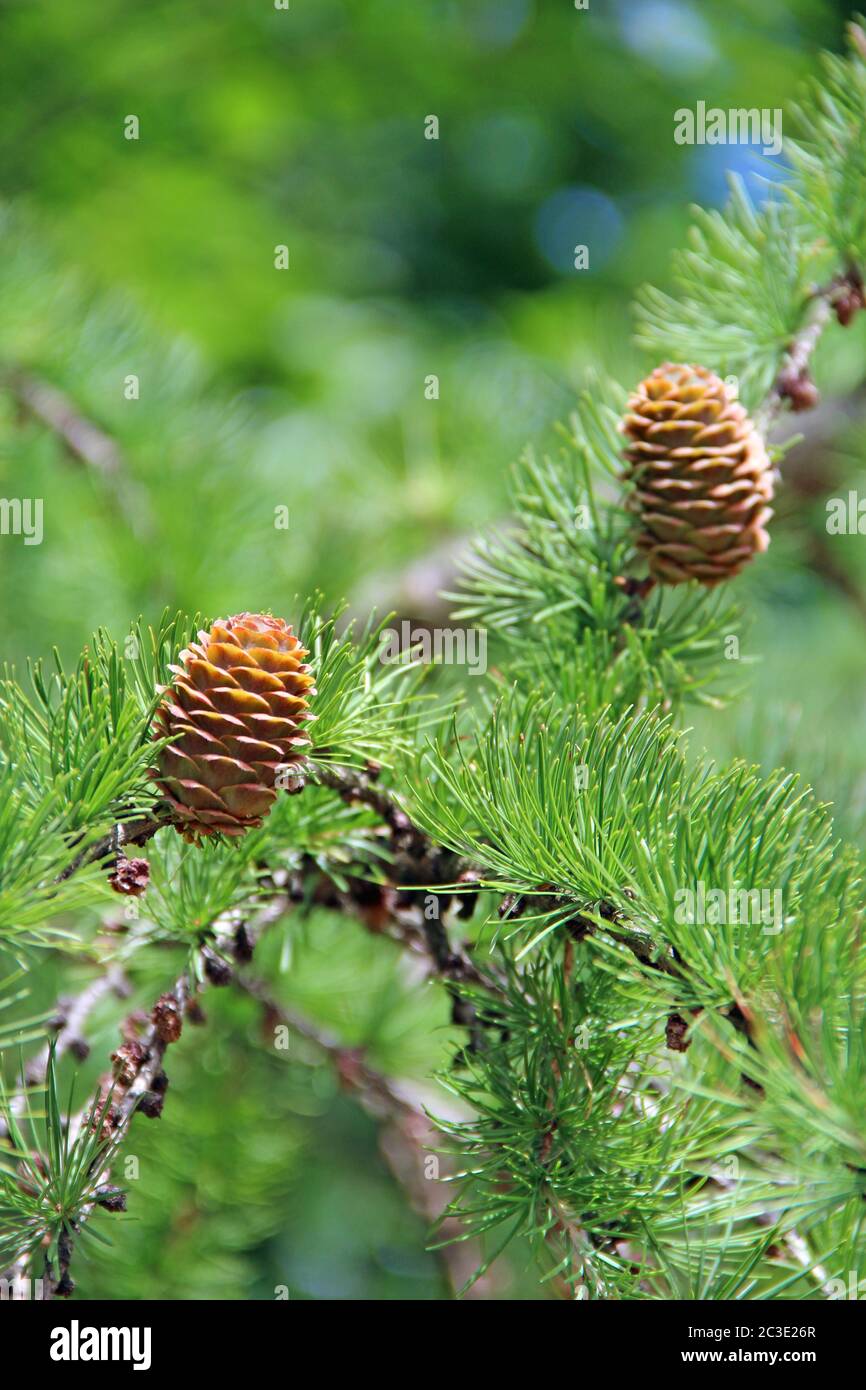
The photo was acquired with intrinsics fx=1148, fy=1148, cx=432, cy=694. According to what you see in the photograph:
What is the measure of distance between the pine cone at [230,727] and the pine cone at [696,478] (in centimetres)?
16

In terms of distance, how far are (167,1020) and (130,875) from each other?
0.05 metres

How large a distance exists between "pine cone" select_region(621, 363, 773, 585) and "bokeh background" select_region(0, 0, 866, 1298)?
107 millimetres

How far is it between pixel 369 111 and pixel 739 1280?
5.44 ft

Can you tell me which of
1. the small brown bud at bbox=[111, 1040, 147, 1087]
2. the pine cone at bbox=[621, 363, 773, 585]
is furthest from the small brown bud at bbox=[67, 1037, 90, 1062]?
the pine cone at bbox=[621, 363, 773, 585]

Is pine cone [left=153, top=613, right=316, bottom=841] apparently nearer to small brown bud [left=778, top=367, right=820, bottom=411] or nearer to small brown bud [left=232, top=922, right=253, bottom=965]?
small brown bud [left=232, top=922, right=253, bottom=965]

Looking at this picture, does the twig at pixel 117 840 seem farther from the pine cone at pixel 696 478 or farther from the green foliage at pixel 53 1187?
the pine cone at pixel 696 478

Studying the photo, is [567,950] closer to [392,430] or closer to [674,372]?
[674,372]

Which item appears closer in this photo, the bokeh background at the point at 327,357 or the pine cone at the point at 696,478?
the pine cone at the point at 696,478

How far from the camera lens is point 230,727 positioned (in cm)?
31

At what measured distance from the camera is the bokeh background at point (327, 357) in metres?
0.63

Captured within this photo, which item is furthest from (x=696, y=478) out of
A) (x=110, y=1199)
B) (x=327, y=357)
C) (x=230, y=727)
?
(x=327, y=357)

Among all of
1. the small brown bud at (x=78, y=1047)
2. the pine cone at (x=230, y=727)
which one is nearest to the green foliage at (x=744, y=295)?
the pine cone at (x=230, y=727)

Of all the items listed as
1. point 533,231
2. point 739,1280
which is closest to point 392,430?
point 739,1280

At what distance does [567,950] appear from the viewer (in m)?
0.36
